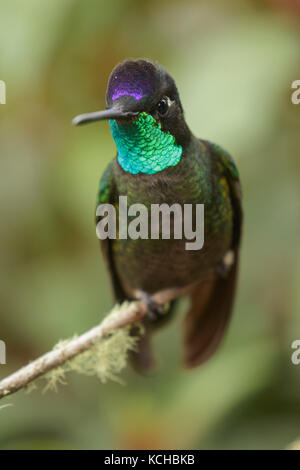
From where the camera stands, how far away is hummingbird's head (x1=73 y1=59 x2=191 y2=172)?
1673mm

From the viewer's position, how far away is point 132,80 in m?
1.69

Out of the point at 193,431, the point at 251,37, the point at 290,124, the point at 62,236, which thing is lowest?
the point at 193,431

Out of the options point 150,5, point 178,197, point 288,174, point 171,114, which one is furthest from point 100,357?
point 150,5

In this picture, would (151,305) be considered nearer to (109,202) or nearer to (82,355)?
(109,202)

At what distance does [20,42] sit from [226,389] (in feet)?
4.97

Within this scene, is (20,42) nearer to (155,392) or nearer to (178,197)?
(178,197)

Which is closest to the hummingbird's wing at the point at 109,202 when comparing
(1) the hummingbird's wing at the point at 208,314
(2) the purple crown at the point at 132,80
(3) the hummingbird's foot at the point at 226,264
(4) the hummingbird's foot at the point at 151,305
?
(4) the hummingbird's foot at the point at 151,305

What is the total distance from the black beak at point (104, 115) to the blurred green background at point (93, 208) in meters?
0.76

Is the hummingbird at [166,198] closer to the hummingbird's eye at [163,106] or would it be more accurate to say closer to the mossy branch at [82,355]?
the hummingbird's eye at [163,106]

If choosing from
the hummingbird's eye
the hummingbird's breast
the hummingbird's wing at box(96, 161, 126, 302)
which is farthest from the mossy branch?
the hummingbird's eye

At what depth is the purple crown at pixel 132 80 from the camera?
1671 mm

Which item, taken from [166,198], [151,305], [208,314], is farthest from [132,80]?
[208,314]

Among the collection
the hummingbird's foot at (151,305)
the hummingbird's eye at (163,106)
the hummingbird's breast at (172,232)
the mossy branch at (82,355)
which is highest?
the hummingbird's eye at (163,106)

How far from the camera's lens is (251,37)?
273 centimetres
